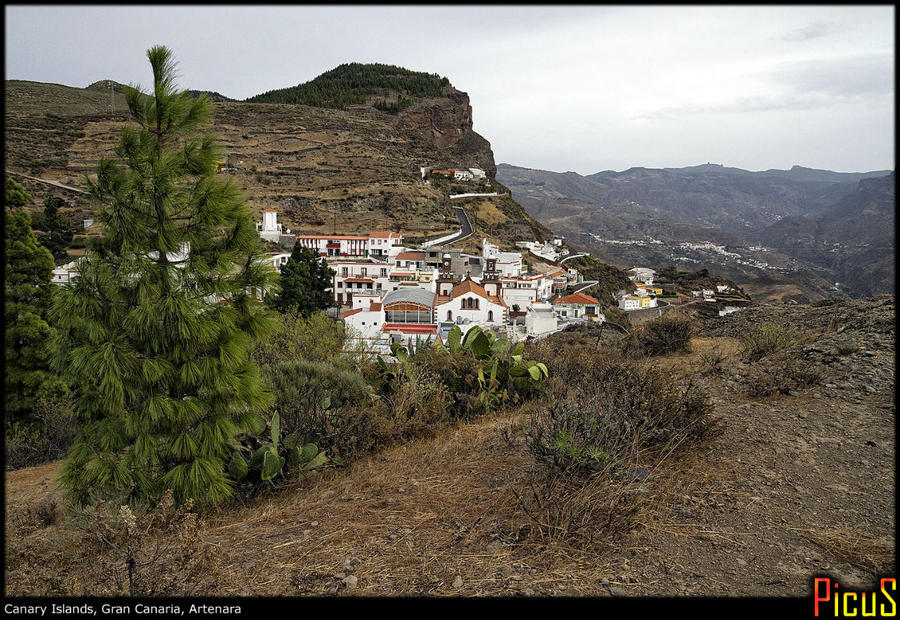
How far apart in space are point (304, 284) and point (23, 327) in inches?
612

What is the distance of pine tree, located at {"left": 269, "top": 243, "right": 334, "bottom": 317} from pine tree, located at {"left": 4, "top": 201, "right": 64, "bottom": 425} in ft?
38.9

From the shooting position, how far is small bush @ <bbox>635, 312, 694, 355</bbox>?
29.1ft

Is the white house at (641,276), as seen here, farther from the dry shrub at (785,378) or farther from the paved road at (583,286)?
the dry shrub at (785,378)

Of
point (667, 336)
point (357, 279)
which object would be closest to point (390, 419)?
point (667, 336)

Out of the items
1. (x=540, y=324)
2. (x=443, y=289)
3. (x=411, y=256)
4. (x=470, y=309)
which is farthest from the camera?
(x=411, y=256)

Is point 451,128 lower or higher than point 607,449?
higher

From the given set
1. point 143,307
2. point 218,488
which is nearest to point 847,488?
point 218,488

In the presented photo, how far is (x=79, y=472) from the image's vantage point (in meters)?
3.72

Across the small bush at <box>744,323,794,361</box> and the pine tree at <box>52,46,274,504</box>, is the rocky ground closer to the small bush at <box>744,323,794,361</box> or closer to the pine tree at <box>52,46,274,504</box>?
the pine tree at <box>52,46,274,504</box>

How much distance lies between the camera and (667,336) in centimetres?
898

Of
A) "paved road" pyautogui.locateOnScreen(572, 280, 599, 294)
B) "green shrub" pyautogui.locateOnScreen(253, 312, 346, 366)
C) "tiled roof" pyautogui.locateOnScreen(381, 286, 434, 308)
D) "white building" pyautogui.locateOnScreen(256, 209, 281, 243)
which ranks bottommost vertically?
"paved road" pyautogui.locateOnScreen(572, 280, 599, 294)

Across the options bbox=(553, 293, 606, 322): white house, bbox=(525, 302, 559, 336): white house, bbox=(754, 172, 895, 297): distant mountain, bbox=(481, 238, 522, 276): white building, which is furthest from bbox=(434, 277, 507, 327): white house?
bbox=(754, 172, 895, 297): distant mountain

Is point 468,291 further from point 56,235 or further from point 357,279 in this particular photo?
point 56,235

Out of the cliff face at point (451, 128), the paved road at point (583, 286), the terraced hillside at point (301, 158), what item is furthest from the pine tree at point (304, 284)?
the cliff face at point (451, 128)
